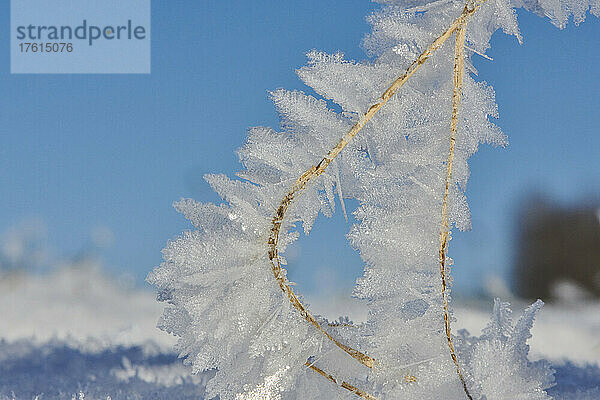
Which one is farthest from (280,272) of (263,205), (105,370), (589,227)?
(589,227)

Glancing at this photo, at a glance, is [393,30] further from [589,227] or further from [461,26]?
[589,227]

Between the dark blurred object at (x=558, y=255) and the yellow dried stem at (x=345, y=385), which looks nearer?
the yellow dried stem at (x=345, y=385)

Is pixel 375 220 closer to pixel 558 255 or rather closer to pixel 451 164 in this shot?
pixel 451 164

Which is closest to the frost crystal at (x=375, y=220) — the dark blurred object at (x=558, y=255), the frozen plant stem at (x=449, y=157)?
the frozen plant stem at (x=449, y=157)

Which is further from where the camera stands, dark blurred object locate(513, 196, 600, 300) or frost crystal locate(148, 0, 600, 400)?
dark blurred object locate(513, 196, 600, 300)

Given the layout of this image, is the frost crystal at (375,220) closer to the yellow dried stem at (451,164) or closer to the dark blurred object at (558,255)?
the yellow dried stem at (451,164)

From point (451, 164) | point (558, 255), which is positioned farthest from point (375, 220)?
point (558, 255)

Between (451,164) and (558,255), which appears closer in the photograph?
(451,164)

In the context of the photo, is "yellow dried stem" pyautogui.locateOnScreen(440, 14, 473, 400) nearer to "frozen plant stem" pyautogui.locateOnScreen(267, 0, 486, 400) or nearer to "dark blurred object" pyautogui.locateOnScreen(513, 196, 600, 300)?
"frozen plant stem" pyautogui.locateOnScreen(267, 0, 486, 400)

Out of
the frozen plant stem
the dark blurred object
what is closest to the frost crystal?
the frozen plant stem
